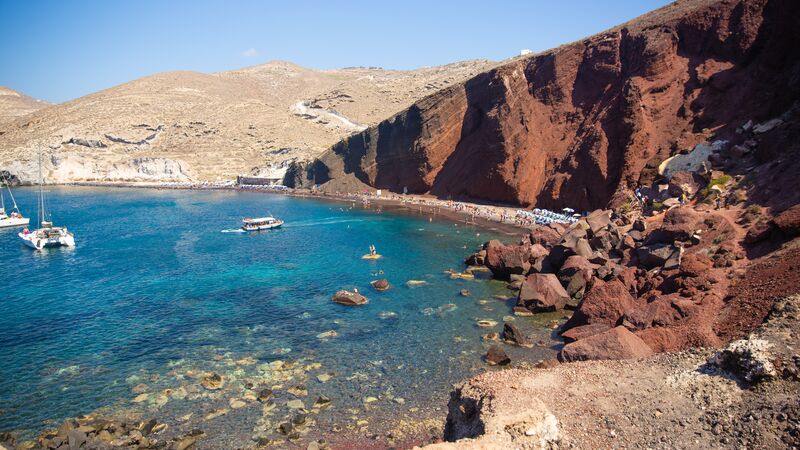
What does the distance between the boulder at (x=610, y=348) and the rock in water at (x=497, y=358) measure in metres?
4.02

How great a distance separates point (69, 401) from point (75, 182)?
139662mm

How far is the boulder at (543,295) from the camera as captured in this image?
33719mm

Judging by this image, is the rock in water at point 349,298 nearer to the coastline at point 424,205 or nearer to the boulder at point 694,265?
the boulder at point 694,265

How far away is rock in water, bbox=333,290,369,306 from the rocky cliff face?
36.5m

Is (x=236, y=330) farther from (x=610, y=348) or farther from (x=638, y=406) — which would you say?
(x=638, y=406)

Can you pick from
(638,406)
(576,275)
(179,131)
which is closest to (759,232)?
(576,275)

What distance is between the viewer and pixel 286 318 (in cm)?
3325

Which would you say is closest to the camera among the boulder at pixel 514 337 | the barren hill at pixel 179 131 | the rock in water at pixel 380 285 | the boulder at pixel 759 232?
the boulder at pixel 514 337

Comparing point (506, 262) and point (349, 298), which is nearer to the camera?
point (349, 298)

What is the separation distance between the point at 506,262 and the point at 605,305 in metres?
14.0

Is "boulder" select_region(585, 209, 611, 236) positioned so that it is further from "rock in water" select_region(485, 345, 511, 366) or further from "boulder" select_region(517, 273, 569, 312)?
"rock in water" select_region(485, 345, 511, 366)

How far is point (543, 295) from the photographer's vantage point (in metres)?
34.0

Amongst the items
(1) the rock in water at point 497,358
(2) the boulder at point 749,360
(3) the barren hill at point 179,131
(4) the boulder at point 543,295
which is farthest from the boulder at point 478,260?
(3) the barren hill at point 179,131

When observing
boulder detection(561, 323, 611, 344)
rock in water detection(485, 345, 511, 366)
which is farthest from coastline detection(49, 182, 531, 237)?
rock in water detection(485, 345, 511, 366)
